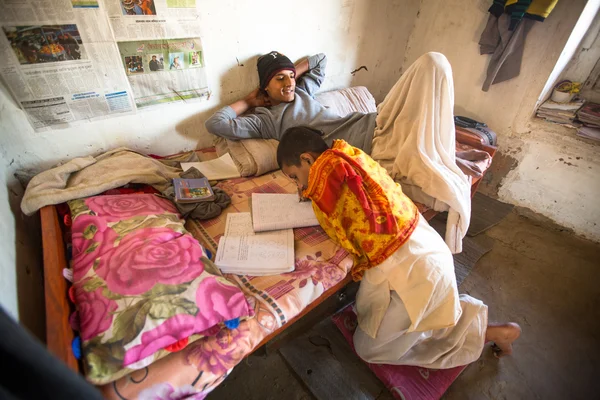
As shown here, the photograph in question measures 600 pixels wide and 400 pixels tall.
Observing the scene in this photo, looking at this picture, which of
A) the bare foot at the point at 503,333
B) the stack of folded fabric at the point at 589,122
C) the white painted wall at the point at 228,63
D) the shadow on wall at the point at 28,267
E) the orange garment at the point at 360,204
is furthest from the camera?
the stack of folded fabric at the point at 589,122

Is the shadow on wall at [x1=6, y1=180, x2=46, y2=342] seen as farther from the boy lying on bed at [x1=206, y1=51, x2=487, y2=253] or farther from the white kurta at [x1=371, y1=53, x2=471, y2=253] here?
the white kurta at [x1=371, y1=53, x2=471, y2=253]

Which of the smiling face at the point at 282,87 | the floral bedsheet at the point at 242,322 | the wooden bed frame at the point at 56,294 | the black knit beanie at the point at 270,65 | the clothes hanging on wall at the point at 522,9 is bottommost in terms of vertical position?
the floral bedsheet at the point at 242,322

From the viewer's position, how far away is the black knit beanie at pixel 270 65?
57.2 inches

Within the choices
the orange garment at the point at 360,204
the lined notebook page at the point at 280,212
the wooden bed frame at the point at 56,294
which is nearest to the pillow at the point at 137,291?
the wooden bed frame at the point at 56,294

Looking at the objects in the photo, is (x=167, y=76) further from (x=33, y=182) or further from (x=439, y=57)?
(x=439, y=57)

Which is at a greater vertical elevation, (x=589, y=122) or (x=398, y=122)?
(x=398, y=122)

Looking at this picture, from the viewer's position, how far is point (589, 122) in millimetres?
1774

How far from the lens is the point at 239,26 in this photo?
1392 millimetres

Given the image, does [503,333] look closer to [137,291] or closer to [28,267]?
[137,291]

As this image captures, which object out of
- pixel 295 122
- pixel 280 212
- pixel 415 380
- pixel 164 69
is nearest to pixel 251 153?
pixel 295 122

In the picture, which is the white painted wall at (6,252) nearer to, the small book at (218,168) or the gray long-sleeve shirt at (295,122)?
the small book at (218,168)

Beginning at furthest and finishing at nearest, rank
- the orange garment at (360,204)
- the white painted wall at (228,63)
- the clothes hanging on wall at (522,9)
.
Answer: the clothes hanging on wall at (522,9), the white painted wall at (228,63), the orange garment at (360,204)

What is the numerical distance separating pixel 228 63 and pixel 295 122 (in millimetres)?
453

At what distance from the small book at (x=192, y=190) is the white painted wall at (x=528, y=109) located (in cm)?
211
